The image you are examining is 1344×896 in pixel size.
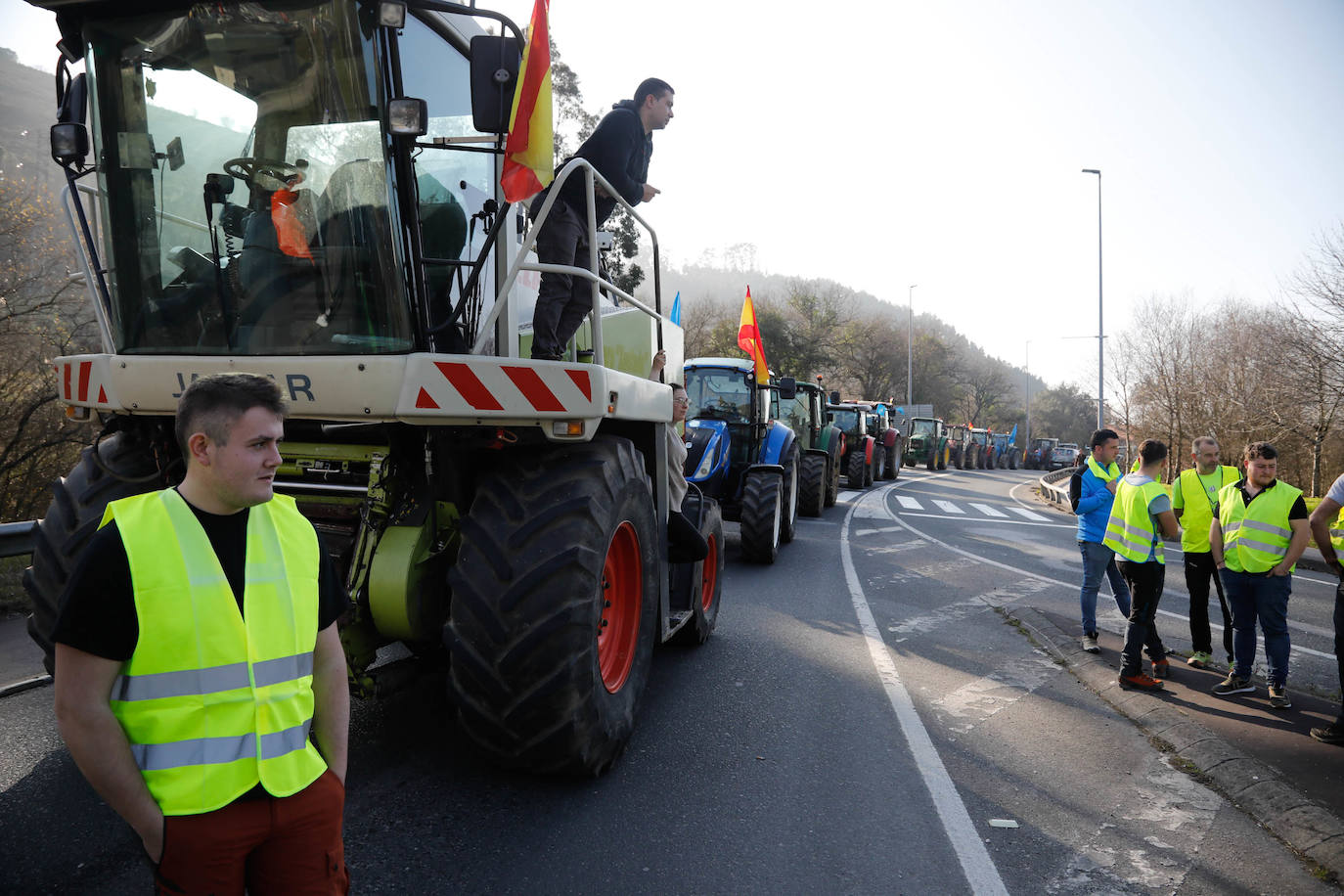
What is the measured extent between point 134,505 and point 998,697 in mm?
5420

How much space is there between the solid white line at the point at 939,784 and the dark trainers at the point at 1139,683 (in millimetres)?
1580

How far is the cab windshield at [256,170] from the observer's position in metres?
3.56

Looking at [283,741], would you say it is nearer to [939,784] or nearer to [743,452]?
[939,784]

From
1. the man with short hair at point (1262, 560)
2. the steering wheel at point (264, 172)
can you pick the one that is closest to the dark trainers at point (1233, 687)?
the man with short hair at point (1262, 560)

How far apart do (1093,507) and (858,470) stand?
17.7m

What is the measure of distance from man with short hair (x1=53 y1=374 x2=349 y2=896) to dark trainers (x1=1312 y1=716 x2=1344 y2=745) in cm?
557

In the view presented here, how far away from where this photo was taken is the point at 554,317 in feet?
14.0

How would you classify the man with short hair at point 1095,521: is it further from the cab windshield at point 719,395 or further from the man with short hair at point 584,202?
the cab windshield at point 719,395

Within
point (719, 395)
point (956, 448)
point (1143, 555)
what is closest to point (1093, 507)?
point (1143, 555)

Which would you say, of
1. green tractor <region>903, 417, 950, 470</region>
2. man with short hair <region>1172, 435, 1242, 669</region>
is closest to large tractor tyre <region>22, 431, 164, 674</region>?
man with short hair <region>1172, 435, 1242, 669</region>

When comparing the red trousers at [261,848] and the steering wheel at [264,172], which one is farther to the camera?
the steering wheel at [264,172]

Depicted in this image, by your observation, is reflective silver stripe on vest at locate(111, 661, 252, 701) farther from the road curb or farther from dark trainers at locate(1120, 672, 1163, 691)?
dark trainers at locate(1120, 672, 1163, 691)

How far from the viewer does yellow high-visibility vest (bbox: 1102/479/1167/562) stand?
6.18m

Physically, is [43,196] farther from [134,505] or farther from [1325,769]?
[1325,769]
